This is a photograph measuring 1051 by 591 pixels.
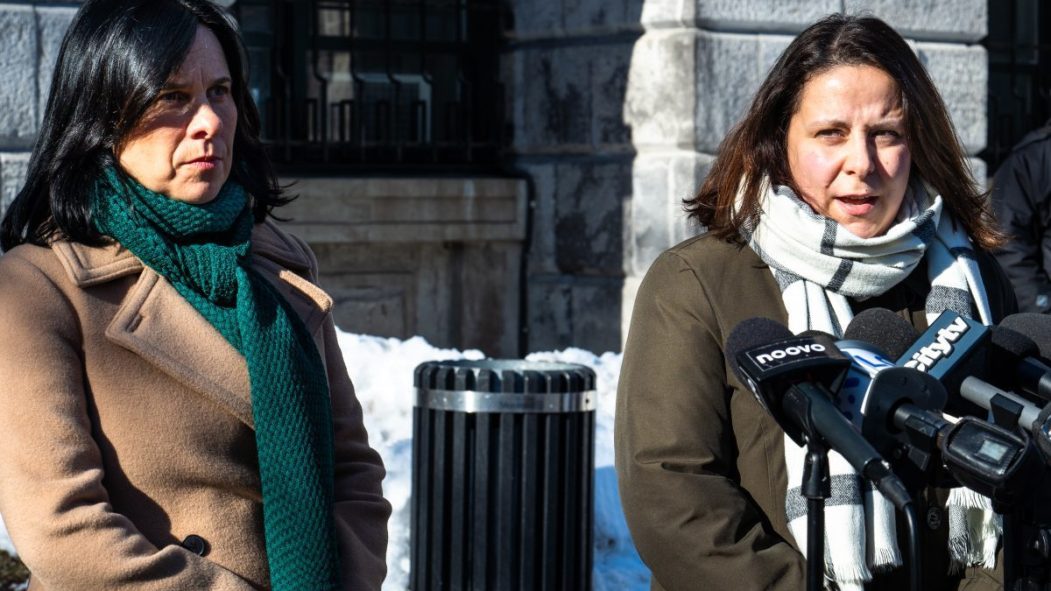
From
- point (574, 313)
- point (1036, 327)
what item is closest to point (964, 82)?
point (574, 313)

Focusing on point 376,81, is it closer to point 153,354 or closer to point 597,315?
point 597,315

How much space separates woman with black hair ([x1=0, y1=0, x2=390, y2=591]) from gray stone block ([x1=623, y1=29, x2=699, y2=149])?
5.11 meters

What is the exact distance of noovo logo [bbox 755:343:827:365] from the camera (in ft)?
7.60

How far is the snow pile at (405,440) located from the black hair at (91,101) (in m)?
2.89

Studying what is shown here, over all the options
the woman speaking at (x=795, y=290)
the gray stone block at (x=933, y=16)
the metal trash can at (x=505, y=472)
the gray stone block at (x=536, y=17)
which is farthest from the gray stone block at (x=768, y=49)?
the woman speaking at (x=795, y=290)

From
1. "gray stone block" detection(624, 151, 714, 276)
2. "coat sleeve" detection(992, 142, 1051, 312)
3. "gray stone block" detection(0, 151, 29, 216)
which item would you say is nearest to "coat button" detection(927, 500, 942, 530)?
"coat sleeve" detection(992, 142, 1051, 312)

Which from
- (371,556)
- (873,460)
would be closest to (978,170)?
(371,556)

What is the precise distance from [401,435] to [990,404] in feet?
14.3

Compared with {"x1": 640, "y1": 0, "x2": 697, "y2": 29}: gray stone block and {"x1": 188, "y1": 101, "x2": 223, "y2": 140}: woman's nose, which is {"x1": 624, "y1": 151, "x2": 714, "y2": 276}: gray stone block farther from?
{"x1": 188, "y1": 101, "x2": 223, "y2": 140}: woman's nose

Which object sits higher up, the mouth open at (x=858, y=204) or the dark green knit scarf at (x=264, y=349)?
the mouth open at (x=858, y=204)

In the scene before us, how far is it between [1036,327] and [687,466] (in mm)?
738

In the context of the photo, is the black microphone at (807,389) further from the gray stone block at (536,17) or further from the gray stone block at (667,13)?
the gray stone block at (536,17)

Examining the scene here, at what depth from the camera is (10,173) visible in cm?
663

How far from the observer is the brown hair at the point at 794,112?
3.31 metres
